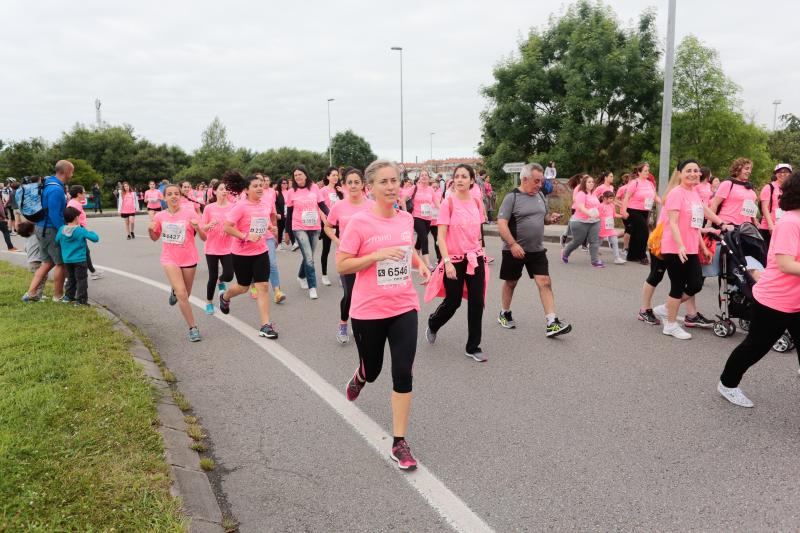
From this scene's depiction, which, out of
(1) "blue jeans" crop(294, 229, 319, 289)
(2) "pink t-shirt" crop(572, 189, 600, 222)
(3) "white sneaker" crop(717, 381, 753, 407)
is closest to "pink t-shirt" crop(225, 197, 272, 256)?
(1) "blue jeans" crop(294, 229, 319, 289)

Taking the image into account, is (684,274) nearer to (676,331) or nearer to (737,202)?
(676,331)

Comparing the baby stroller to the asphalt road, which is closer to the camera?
the asphalt road

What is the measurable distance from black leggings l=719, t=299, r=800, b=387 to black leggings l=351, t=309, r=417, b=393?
8.04ft

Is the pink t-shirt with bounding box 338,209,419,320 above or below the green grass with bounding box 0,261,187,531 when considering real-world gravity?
above

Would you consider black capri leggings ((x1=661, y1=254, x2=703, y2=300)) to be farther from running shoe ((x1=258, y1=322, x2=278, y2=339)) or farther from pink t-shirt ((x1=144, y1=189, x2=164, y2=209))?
pink t-shirt ((x1=144, y1=189, x2=164, y2=209))

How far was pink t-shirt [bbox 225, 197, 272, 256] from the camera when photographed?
671 cm

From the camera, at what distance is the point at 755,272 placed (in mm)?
5094

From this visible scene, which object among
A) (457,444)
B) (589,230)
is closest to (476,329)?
(457,444)

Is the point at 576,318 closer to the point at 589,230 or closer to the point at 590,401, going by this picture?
the point at 590,401

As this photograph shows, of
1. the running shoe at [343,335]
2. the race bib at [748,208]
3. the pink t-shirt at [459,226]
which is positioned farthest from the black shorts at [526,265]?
the race bib at [748,208]

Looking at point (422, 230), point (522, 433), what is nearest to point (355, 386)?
point (522, 433)

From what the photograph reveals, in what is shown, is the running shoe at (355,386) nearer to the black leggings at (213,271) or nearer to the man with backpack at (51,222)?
the black leggings at (213,271)

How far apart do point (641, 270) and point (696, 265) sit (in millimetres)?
4775

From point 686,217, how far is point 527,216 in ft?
5.29
